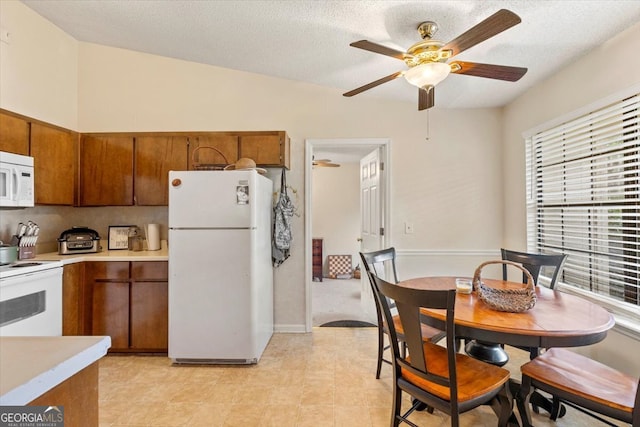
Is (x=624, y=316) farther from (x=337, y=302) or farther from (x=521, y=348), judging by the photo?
(x=337, y=302)

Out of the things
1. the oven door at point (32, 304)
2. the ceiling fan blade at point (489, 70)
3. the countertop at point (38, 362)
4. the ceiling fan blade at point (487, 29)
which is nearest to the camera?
the countertop at point (38, 362)

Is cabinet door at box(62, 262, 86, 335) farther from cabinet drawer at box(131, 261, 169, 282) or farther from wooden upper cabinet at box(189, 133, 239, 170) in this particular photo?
wooden upper cabinet at box(189, 133, 239, 170)

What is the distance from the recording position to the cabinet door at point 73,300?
8.25 feet

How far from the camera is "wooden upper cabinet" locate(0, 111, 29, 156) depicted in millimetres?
2389

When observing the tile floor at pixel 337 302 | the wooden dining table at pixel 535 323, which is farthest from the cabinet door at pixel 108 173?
the wooden dining table at pixel 535 323

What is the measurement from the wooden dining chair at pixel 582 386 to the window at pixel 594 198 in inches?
26.5

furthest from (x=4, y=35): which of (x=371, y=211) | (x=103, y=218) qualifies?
(x=371, y=211)

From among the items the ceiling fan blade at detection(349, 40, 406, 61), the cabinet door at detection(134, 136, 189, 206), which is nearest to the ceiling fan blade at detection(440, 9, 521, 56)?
the ceiling fan blade at detection(349, 40, 406, 61)

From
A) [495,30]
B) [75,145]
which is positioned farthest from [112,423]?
[495,30]

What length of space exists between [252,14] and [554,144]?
8.71 ft

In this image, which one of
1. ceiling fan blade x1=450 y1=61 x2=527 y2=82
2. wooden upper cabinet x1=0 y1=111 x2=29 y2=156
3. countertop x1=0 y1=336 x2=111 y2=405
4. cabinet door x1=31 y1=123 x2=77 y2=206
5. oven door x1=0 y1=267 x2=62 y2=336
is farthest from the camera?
cabinet door x1=31 y1=123 x2=77 y2=206

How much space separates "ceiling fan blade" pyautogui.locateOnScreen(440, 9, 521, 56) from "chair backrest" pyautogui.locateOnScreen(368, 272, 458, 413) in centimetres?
120

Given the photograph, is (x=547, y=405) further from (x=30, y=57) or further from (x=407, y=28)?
(x=30, y=57)

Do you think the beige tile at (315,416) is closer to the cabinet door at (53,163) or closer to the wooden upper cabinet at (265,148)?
the wooden upper cabinet at (265,148)
